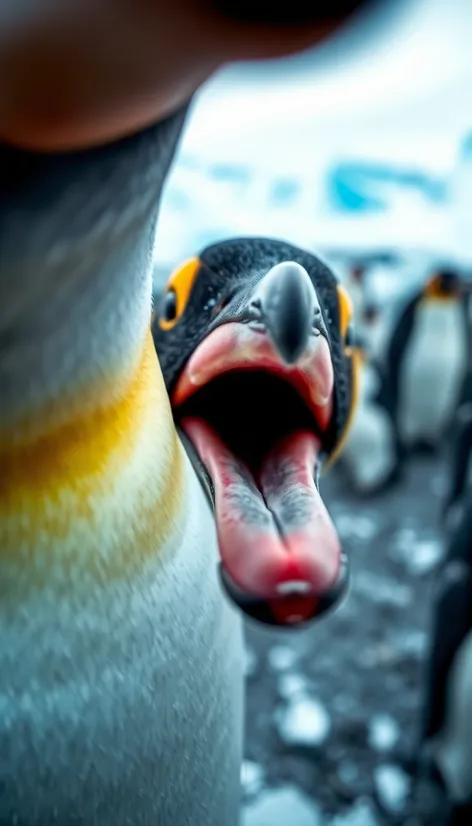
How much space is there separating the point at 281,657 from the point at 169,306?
1.09 meters

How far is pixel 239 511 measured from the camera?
0.27 metres

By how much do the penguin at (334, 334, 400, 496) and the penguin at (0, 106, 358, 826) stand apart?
1935 mm

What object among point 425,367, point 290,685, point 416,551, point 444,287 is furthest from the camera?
point 444,287

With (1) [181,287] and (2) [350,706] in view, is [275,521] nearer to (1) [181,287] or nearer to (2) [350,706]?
(1) [181,287]

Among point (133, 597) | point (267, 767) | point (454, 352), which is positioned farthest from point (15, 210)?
point (454, 352)

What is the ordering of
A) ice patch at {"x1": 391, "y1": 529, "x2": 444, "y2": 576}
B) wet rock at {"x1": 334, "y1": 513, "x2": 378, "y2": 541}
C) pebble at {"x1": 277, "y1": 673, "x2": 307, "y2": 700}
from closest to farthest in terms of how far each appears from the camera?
pebble at {"x1": 277, "y1": 673, "x2": 307, "y2": 700} → ice patch at {"x1": 391, "y1": 529, "x2": 444, "y2": 576} → wet rock at {"x1": 334, "y1": 513, "x2": 378, "y2": 541}

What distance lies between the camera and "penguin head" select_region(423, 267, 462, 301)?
266 centimetres

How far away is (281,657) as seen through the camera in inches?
54.6

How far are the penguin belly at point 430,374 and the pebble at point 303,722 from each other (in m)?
1.36

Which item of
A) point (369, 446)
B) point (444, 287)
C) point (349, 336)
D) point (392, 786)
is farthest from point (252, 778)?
point (444, 287)

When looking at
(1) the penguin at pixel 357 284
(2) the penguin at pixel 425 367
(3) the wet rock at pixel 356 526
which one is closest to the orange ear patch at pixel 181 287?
(3) the wet rock at pixel 356 526

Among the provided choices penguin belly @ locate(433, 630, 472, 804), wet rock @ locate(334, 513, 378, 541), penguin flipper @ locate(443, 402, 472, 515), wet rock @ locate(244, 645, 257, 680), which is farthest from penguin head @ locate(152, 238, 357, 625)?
wet rock @ locate(334, 513, 378, 541)

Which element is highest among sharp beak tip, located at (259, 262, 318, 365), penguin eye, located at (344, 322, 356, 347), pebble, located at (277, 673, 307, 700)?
sharp beak tip, located at (259, 262, 318, 365)

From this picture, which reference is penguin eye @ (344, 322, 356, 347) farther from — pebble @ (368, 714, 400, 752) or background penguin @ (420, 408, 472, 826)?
pebble @ (368, 714, 400, 752)
